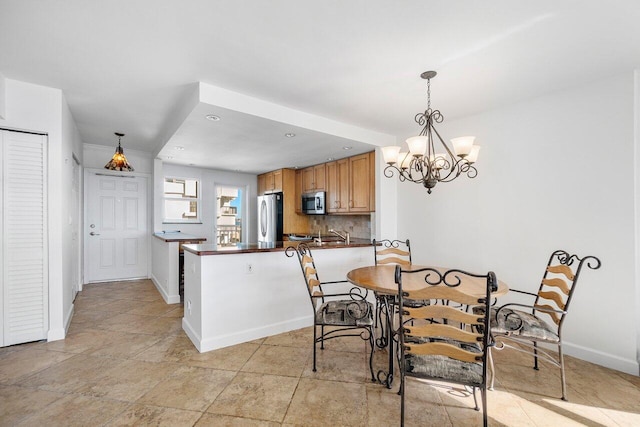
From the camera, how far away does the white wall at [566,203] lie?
2400 millimetres

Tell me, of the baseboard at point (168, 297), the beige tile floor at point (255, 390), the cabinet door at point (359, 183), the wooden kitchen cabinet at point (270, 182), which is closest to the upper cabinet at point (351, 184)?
the cabinet door at point (359, 183)

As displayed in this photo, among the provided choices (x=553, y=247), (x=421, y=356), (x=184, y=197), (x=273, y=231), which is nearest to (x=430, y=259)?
(x=553, y=247)

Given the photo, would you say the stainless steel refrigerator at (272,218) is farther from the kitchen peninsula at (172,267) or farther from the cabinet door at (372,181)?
the cabinet door at (372,181)

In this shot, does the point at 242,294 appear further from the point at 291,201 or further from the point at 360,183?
the point at 291,201

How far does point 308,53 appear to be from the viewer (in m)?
2.15

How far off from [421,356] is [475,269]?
1.97 metres

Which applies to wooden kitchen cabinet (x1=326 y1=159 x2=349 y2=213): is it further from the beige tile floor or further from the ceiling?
the beige tile floor

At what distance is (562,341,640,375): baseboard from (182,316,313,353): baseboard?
2.48 metres

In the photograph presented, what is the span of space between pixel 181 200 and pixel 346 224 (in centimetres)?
346

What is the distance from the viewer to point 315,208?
209 inches

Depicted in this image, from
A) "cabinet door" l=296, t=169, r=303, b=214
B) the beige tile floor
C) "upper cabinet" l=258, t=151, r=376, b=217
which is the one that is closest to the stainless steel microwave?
"upper cabinet" l=258, t=151, r=376, b=217

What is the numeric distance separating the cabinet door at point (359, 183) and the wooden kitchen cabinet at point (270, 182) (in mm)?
1828

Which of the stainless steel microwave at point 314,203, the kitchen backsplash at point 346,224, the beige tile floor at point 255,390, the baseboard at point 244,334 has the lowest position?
the beige tile floor at point 255,390

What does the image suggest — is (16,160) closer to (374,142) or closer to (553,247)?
(374,142)
